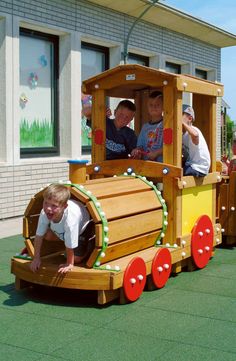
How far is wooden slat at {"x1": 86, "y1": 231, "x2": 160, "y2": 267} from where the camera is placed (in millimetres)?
4520

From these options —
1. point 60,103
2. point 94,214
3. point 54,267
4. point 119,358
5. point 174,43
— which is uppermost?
point 174,43

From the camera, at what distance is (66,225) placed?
4484 millimetres

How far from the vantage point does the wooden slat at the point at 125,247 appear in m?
4.52

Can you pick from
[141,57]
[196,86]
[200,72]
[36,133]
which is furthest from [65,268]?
[200,72]

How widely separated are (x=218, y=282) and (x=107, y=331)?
1.71 m

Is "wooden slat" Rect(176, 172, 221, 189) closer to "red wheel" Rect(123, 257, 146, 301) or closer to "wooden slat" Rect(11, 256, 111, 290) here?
"red wheel" Rect(123, 257, 146, 301)

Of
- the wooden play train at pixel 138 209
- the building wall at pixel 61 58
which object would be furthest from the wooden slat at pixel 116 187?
the building wall at pixel 61 58

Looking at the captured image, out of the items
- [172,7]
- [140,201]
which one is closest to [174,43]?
[172,7]

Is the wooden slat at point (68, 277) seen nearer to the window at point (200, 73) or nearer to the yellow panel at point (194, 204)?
the yellow panel at point (194, 204)

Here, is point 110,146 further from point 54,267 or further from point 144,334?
point 144,334

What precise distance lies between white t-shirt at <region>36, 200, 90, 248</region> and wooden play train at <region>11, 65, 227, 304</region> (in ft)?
0.39

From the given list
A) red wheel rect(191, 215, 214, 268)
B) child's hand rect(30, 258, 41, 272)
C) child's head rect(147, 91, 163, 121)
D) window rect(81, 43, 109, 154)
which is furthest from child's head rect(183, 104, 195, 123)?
window rect(81, 43, 109, 154)

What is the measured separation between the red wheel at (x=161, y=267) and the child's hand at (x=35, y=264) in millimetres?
975

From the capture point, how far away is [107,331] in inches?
154
